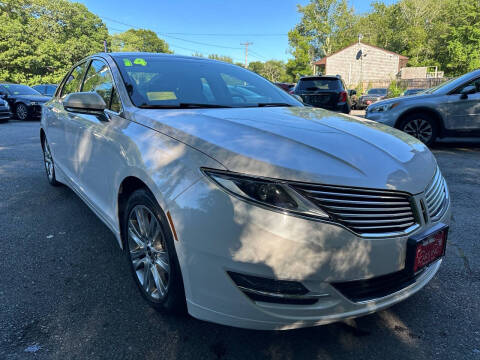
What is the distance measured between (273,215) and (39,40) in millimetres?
43091

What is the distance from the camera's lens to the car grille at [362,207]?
1.44 m

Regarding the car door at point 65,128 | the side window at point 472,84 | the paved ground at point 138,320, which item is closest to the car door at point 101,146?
the car door at point 65,128

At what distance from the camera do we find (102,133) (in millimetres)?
2412

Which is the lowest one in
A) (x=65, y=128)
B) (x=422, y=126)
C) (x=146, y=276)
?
(x=146, y=276)

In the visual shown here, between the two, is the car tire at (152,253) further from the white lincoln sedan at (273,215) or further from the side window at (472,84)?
the side window at (472,84)

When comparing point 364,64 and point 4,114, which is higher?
point 364,64

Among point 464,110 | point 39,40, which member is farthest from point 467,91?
point 39,40

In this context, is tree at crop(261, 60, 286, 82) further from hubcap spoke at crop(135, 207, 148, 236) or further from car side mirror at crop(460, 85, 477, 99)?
hubcap spoke at crop(135, 207, 148, 236)

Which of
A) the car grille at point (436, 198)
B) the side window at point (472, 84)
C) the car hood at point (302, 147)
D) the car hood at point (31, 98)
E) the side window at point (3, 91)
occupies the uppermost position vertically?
the side window at point (3, 91)

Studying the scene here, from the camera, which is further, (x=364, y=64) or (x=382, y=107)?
(x=364, y=64)

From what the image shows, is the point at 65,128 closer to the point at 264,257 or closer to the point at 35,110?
the point at 264,257

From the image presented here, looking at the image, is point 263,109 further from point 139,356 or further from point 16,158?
point 16,158

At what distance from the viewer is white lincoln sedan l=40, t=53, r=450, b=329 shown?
142 centimetres

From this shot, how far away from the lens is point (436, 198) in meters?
1.85
